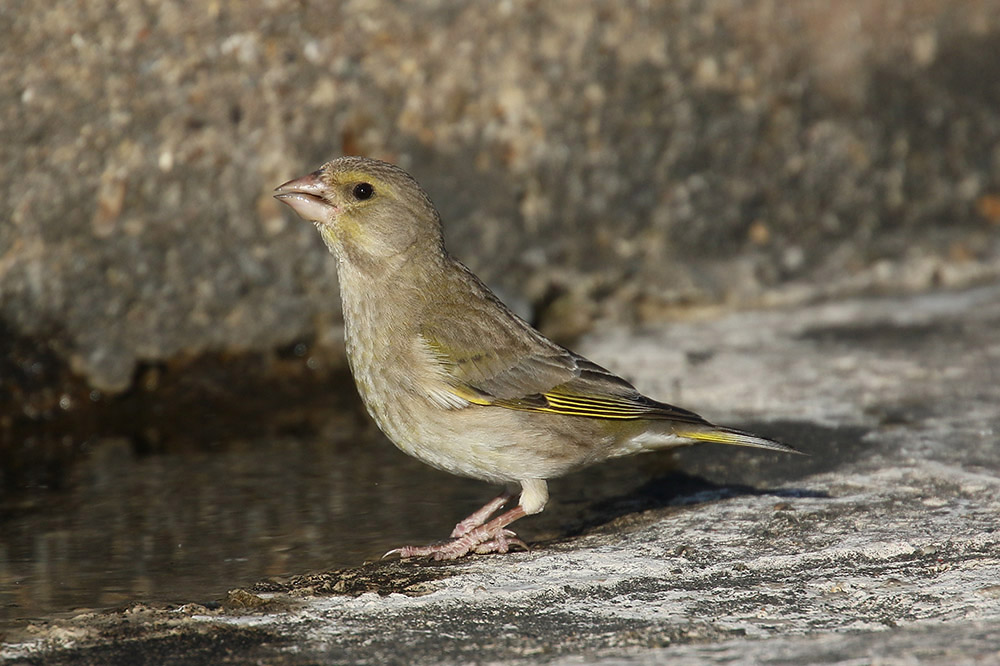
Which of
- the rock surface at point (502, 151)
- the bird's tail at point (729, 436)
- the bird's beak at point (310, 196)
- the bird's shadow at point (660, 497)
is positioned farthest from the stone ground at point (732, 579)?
the rock surface at point (502, 151)

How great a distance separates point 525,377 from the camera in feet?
14.6

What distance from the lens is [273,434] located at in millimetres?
5711

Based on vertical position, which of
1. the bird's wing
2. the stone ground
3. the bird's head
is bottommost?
the stone ground

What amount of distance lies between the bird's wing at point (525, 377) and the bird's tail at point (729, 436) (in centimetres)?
8

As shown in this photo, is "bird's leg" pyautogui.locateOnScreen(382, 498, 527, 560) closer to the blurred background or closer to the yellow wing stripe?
the blurred background

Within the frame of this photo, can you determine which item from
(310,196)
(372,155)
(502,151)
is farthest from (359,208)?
(502,151)

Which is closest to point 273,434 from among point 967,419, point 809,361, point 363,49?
point 363,49

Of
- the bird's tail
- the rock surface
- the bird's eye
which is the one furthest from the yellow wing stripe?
the rock surface

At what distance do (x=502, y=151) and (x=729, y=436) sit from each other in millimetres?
2862

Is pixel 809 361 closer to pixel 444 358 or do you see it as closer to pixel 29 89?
pixel 444 358

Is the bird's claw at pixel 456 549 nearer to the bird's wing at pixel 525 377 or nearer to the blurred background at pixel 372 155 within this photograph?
the blurred background at pixel 372 155

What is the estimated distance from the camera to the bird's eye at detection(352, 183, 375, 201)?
467 centimetres

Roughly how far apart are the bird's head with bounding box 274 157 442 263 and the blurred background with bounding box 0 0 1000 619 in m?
0.95

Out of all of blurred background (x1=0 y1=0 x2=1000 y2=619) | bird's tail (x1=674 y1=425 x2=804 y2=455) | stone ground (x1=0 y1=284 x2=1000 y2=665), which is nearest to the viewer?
stone ground (x1=0 y1=284 x2=1000 y2=665)
